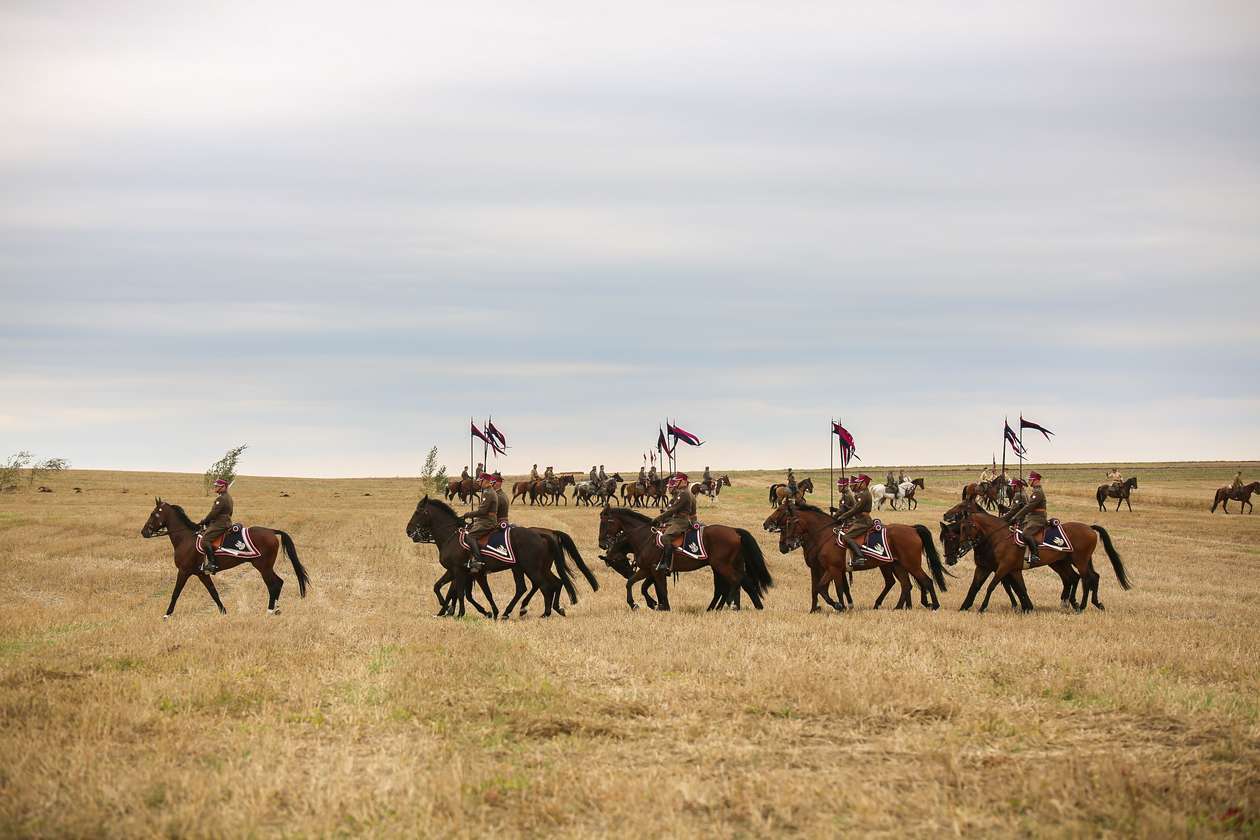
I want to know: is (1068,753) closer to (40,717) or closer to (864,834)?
(864,834)

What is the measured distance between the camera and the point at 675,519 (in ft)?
69.3

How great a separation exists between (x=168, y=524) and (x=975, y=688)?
1612 cm

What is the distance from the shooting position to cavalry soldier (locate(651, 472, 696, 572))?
20.9 metres

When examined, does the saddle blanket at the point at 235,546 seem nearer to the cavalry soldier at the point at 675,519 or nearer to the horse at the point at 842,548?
the cavalry soldier at the point at 675,519

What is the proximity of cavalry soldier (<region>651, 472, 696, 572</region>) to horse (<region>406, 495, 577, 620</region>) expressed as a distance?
1896 mm

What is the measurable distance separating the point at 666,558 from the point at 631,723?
10.6 metres

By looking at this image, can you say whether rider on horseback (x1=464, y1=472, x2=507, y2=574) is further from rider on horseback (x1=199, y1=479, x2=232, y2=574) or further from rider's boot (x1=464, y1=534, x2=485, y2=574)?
rider on horseback (x1=199, y1=479, x2=232, y2=574)

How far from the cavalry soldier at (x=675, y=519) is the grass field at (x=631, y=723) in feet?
6.30

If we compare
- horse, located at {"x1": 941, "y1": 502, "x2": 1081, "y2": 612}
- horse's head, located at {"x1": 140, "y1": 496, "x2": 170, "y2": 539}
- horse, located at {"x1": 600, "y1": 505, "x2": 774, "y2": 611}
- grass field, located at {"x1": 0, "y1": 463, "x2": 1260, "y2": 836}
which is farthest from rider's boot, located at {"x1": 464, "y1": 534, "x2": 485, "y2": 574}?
horse, located at {"x1": 941, "y1": 502, "x2": 1081, "y2": 612}

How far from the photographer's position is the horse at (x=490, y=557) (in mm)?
20297

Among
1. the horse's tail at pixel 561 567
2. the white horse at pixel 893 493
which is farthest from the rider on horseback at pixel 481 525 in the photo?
the white horse at pixel 893 493

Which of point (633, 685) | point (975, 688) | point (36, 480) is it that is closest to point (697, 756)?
point (633, 685)

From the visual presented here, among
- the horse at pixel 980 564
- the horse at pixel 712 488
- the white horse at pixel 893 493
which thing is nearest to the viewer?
the horse at pixel 980 564

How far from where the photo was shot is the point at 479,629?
57.4 ft
